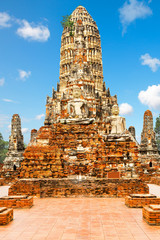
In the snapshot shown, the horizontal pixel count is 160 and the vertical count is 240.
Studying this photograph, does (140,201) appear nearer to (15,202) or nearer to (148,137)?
(15,202)

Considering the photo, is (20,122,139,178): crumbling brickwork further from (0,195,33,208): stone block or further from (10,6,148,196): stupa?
(0,195,33,208): stone block

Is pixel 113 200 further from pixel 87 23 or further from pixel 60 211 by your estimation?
pixel 87 23

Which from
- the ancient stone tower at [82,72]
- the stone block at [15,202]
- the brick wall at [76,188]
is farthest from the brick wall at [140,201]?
the ancient stone tower at [82,72]

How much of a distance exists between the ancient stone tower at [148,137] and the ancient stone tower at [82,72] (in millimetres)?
5824

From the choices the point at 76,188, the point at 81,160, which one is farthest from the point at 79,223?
the point at 81,160

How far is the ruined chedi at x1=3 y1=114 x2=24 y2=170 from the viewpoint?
837 inches

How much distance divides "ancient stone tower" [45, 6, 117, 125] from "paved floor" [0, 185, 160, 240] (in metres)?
18.3

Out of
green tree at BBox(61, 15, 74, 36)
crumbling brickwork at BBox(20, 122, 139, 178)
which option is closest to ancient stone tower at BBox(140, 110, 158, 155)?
crumbling brickwork at BBox(20, 122, 139, 178)

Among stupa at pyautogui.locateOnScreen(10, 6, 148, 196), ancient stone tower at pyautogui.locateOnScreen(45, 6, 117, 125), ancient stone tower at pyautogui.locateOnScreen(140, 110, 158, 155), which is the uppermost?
ancient stone tower at pyautogui.locateOnScreen(45, 6, 117, 125)

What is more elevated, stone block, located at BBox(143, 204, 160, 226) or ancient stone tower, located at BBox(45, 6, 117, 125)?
ancient stone tower, located at BBox(45, 6, 117, 125)

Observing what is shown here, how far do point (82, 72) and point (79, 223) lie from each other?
74.8 feet

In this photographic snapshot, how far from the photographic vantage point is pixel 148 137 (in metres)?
24.1

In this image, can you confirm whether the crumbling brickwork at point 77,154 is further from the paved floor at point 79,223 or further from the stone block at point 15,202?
the stone block at point 15,202

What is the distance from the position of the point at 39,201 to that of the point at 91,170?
3.31 m
